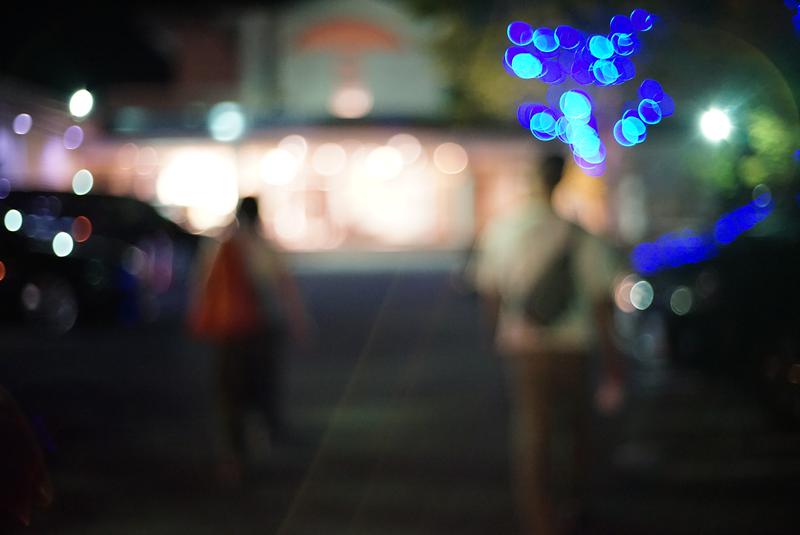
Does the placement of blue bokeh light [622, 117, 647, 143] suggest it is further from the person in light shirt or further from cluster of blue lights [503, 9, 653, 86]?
the person in light shirt

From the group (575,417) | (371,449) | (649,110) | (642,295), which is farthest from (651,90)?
(575,417)

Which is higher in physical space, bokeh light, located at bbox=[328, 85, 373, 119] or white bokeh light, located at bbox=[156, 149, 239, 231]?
bokeh light, located at bbox=[328, 85, 373, 119]

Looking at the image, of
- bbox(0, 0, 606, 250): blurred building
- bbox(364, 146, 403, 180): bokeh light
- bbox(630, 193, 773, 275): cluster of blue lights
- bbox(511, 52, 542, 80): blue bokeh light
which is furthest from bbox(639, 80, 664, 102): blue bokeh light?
bbox(364, 146, 403, 180): bokeh light

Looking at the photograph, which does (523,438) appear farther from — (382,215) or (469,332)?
(382,215)

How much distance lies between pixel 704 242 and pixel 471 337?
5566mm

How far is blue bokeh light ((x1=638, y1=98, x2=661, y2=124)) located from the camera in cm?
2168

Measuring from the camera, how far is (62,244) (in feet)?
59.5

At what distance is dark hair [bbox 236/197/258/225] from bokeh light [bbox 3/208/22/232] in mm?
10044

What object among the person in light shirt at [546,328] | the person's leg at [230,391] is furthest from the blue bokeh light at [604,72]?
the person in light shirt at [546,328]

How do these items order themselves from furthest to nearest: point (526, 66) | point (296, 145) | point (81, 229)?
point (296, 145)
point (526, 66)
point (81, 229)

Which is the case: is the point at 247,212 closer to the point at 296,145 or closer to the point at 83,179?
the point at 83,179

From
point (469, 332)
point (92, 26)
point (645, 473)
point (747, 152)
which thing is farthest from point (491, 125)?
point (645, 473)

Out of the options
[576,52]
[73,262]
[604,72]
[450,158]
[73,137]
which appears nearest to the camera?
[73,262]

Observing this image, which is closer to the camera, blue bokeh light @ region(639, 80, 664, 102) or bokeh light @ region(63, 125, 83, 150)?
blue bokeh light @ region(639, 80, 664, 102)
